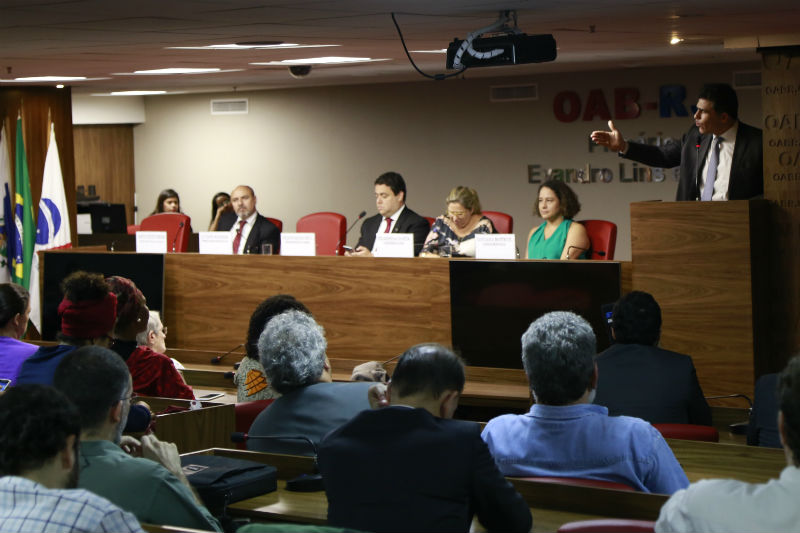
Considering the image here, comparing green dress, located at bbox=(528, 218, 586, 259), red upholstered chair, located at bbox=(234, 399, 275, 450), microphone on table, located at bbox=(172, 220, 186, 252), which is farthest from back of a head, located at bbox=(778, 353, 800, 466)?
microphone on table, located at bbox=(172, 220, 186, 252)

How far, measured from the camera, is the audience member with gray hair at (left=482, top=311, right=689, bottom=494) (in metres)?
2.58

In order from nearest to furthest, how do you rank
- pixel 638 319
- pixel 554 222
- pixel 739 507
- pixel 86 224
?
pixel 739 507 < pixel 638 319 < pixel 554 222 < pixel 86 224

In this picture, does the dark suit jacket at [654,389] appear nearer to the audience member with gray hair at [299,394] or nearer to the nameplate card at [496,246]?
the audience member with gray hair at [299,394]

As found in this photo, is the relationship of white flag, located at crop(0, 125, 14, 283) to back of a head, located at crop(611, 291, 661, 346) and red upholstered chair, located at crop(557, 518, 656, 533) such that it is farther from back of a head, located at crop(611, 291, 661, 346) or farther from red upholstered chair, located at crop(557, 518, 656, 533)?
red upholstered chair, located at crop(557, 518, 656, 533)

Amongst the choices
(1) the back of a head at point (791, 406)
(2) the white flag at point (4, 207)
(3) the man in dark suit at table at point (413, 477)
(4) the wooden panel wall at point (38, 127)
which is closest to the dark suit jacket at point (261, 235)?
(4) the wooden panel wall at point (38, 127)

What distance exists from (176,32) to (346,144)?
21.6 feet

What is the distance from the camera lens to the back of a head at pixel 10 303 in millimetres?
4320

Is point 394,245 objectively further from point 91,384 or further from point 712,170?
point 91,384

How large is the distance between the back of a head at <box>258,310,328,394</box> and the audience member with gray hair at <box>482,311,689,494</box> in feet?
2.34

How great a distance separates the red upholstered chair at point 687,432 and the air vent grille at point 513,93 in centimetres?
809

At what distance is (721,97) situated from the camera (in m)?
5.35

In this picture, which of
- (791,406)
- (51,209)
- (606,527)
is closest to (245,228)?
(51,209)

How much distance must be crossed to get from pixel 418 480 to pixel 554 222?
438cm

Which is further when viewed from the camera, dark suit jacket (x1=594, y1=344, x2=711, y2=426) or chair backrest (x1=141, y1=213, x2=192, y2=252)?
chair backrest (x1=141, y1=213, x2=192, y2=252)
